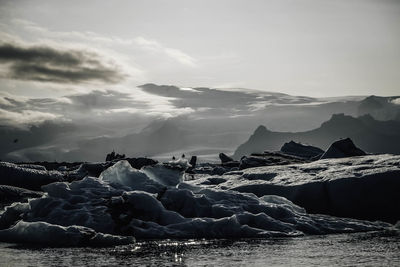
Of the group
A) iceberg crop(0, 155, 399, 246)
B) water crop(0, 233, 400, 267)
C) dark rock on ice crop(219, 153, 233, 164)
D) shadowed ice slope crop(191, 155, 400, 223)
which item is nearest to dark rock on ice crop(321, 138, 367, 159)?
shadowed ice slope crop(191, 155, 400, 223)

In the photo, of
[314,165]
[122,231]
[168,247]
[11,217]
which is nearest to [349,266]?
[168,247]

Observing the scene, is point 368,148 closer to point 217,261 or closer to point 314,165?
point 314,165

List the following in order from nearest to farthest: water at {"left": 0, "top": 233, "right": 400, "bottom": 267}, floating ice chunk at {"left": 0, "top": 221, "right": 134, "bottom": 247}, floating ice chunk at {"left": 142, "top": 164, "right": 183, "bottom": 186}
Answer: water at {"left": 0, "top": 233, "right": 400, "bottom": 267}
floating ice chunk at {"left": 0, "top": 221, "right": 134, "bottom": 247}
floating ice chunk at {"left": 142, "top": 164, "right": 183, "bottom": 186}

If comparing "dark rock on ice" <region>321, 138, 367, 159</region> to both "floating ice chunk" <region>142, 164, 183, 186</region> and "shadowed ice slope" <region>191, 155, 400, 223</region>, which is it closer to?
"shadowed ice slope" <region>191, 155, 400, 223</region>

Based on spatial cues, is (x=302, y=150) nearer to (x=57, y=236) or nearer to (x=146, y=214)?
(x=146, y=214)

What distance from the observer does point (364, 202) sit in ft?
61.3

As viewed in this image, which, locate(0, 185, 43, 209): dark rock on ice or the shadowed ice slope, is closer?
the shadowed ice slope

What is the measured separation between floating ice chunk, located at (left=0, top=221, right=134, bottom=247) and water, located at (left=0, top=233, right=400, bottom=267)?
72cm

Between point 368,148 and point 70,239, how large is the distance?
629ft

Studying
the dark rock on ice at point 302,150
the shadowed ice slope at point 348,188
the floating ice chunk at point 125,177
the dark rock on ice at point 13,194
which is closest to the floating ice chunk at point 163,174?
the floating ice chunk at point 125,177

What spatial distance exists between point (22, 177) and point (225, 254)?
86.3 ft

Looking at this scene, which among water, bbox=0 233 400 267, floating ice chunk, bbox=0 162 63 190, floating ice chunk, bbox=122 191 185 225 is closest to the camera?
water, bbox=0 233 400 267

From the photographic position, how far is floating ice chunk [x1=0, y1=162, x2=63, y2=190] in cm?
3284

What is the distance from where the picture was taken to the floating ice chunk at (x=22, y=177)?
108 feet
